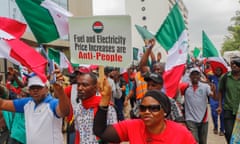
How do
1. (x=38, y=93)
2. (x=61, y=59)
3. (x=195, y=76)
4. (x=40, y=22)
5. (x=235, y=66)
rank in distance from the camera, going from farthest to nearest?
1. (x=61, y=59)
2. (x=195, y=76)
3. (x=235, y=66)
4. (x=40, y=22)
5. (x=38, y=93)

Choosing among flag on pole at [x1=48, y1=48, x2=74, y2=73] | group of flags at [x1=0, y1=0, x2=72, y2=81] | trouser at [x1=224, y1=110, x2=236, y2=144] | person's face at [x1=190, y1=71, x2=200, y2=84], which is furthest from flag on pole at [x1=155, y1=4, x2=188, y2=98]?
flag on pole at [x1=48, y1=48, x2=74, y2=73]

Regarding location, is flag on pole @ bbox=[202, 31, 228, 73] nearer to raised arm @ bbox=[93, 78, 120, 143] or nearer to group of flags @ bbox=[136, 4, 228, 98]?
group of flags @ bbox=[136, 4, 228, 98]

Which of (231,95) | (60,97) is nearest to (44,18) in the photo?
(60,97)

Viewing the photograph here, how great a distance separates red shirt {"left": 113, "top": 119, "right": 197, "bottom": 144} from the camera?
2.67 m

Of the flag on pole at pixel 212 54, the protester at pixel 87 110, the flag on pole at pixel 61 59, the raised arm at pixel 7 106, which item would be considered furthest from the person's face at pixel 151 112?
the flag on pole at pixel 212 54

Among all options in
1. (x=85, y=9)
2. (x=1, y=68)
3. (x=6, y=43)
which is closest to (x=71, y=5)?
(x=85, y=9)

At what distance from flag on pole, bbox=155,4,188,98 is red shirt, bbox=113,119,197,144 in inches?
102

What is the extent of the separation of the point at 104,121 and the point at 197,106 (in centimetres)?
334

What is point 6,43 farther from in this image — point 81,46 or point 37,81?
point 81,46

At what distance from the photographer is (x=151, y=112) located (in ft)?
8.91

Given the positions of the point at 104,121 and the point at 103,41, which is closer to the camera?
the point at 104,121

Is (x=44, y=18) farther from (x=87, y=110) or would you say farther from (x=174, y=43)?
(x=174, y=43)

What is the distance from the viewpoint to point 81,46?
3.61m

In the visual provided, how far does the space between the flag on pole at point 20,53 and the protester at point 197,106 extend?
9.23 ft
